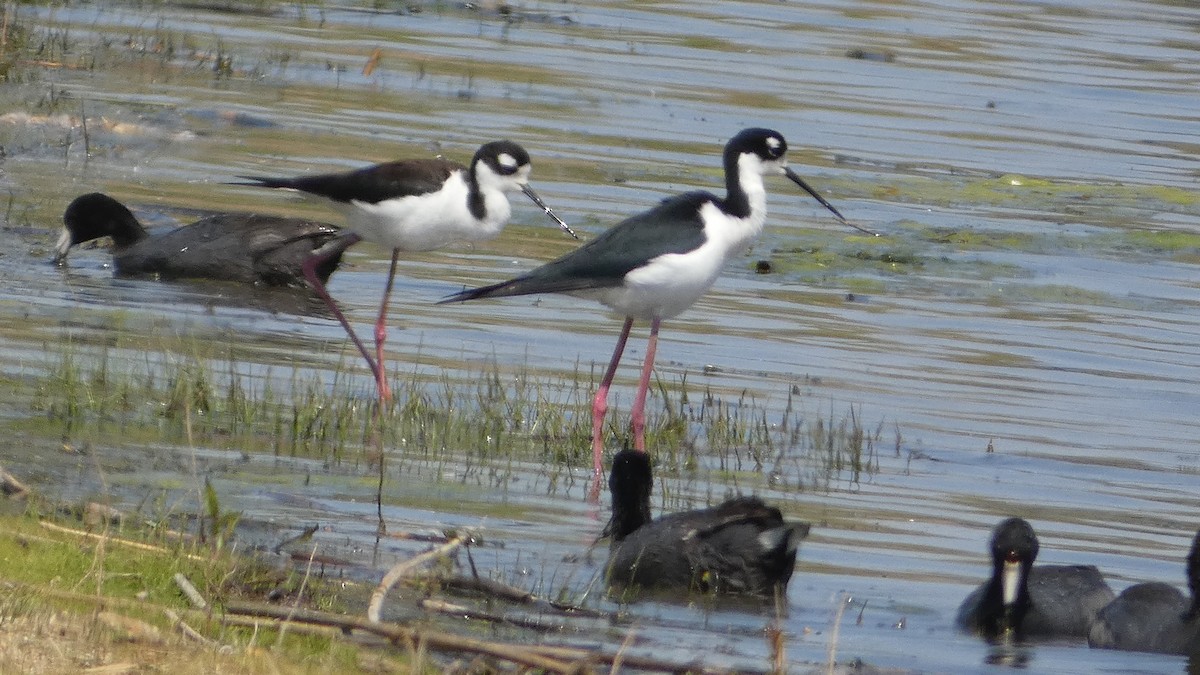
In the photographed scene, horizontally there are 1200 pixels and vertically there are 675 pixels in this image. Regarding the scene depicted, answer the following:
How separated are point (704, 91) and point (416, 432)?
13562 mm

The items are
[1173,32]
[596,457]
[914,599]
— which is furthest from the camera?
[1173,32]

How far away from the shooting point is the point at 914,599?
306 inches

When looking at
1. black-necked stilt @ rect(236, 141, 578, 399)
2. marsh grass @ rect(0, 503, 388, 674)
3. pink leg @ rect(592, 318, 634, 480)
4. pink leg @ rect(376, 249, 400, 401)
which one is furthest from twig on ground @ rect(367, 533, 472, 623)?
black-necked stilt @ rect(236, 141, 578, 399)

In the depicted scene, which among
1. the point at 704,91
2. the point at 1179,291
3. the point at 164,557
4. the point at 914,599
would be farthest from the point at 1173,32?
the point at 164,557

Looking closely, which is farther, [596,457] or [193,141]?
[193,141]

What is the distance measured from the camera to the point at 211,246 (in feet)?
44.3

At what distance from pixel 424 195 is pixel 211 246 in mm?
2932

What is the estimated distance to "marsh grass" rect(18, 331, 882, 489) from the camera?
9016mm

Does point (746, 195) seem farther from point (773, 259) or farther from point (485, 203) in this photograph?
point (773, 259)

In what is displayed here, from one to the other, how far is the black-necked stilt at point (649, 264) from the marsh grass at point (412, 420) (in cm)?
29

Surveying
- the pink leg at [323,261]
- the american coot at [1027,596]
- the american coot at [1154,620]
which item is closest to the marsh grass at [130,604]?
the american coot at [1027,596]

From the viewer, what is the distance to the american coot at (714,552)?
7.49 metres

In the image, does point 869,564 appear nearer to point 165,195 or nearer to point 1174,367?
point 1174,367

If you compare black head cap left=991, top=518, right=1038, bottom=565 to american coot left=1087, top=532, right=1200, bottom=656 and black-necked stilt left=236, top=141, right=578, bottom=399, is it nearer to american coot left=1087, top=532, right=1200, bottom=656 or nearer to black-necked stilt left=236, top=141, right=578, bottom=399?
american coot left=1087, top=532, right=1200, bottom=656
